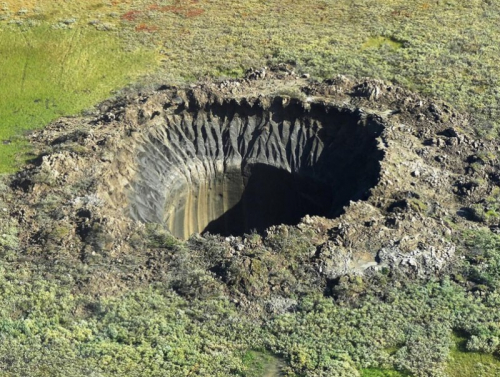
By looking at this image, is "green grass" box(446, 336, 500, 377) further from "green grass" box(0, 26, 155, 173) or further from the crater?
"green grass" box(0, 26, 155, 173)

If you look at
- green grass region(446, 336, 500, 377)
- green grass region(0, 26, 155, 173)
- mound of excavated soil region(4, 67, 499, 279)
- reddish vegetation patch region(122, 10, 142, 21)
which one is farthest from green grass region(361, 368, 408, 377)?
A: reddish vegetation patch region(122, 10, 142, 21)

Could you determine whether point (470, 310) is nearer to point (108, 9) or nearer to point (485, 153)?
point (485, 153)

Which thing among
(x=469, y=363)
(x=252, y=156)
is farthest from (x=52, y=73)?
(x=469, y=363)

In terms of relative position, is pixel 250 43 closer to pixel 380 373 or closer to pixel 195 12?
pixel 195 12

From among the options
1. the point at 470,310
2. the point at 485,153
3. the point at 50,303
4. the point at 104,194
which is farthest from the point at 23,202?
Answer: the point at 485,153

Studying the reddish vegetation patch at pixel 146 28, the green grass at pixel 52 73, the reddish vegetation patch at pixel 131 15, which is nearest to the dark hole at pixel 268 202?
the green grass at pixel 52 73

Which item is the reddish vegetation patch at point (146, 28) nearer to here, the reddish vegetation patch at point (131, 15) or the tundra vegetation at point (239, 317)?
the reddish vegetation patch at point (131, 15)
